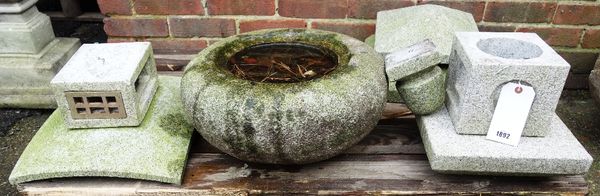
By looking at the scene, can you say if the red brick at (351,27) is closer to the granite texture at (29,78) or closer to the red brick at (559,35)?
the red brick at (559,35)

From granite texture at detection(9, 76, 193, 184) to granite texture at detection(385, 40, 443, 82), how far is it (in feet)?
1.99

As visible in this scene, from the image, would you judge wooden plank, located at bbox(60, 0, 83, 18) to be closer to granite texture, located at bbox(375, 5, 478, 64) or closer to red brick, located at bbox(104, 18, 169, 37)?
red brick, located at bbox(104, 18, 169, 37)

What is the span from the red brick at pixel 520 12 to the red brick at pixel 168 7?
1.15 metres

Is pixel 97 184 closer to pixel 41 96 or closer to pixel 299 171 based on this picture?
pixel 299 171

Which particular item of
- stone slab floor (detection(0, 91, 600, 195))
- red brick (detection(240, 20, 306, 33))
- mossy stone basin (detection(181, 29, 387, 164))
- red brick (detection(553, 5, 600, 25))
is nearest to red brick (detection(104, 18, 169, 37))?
red brick (detection(240, 20, 306, 33))

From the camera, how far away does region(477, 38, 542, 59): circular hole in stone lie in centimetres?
129

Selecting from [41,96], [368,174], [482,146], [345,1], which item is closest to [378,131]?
[368,174]

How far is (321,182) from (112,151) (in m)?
0.57

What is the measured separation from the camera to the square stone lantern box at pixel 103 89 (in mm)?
1271

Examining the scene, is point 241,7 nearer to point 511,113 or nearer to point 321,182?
point 321,182

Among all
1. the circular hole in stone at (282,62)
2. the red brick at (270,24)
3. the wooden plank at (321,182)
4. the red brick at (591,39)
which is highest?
the circular hole in stone at (282,62)

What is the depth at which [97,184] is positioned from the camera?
1255 mm

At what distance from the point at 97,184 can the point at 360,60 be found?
0.78 m

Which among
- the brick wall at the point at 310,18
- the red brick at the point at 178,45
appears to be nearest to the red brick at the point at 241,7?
the brick wall at the point at 310,18
